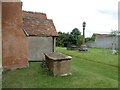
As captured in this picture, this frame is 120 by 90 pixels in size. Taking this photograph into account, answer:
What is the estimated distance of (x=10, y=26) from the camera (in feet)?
49.0

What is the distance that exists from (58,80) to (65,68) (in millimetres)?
1288

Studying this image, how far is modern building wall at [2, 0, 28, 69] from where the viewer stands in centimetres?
1475

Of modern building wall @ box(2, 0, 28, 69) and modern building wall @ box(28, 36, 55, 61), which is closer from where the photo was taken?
modern building wall @ box(2, 0, 28, 69)

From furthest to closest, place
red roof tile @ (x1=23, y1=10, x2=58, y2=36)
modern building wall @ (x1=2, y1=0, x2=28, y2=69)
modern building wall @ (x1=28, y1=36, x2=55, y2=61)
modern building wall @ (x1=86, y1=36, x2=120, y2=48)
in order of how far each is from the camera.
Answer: modern building wall @ (x1=86, y1=36, x2=120, y2=48)
red roof tile @ (x1=23, y1=10, x2=58, y2=36)
modern building wall @ (x1=28, y1=36, x2=55, y2=61)
modern building wall @ (x1=2, y1=0, x2=28, y2=69)


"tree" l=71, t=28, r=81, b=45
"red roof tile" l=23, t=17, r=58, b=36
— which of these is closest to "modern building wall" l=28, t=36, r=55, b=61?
"red roof tile" l=23, t=17, r=58, b=36

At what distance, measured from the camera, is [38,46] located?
68.6 ft

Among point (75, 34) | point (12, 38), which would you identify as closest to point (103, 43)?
point (75, 34)

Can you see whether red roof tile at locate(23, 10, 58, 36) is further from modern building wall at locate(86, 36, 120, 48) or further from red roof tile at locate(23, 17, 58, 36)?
modern building wall at locate(86, 36, 120, 48)

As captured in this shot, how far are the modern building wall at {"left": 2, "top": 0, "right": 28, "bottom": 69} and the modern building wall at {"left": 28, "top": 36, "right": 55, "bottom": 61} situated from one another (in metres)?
5.15

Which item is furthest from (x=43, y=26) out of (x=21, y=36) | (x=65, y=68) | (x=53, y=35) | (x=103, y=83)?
(x=103, y=83)

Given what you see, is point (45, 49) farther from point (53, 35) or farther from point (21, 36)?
point (21, 36)

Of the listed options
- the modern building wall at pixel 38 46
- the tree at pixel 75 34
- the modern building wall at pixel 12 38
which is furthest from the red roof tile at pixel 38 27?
the tree at pixel 75 34

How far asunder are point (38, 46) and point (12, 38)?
5.96 m

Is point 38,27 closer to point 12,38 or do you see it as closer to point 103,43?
point 12,38
